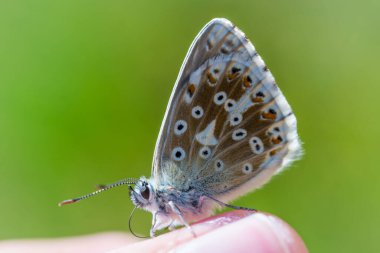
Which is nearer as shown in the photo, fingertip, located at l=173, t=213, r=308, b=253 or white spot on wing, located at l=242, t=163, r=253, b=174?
fingertip, located at l=173, t=213, r=308, b=253

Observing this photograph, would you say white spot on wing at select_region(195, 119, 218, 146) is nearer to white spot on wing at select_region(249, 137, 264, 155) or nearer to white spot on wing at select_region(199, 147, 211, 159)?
white spot on wing at select_region(199, 147, 211, 159)

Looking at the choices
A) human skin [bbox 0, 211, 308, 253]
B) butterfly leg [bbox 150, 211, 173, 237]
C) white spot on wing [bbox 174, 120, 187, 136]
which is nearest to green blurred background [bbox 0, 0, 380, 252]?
butterfly leg [bbox 150, 211, 173, 237]

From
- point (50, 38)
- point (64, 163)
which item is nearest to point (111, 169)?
point (64, 163)

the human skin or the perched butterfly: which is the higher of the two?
the perched butterfly

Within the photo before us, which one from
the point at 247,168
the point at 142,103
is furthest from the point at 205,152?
the point at 142,103

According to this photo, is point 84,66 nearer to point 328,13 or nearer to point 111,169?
point 111,169

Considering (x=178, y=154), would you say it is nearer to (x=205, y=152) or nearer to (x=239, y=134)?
(x=205, y=152)

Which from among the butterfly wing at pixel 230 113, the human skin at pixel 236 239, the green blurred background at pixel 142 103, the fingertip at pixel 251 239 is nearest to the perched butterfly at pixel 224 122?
the butterfly wing at pixel 230 113

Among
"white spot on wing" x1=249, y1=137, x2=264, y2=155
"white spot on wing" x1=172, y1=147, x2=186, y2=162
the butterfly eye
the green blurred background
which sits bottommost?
"white spot on wing" x1=249, y1=137, x2=264, y2=155

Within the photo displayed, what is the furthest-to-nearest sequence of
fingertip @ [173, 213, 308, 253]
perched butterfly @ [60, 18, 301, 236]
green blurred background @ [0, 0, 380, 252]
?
1. green blurred background @ [0, 0, 380, 252]
2. perched butterfly @ [60, 18, 301, 236]
3. fingertip @ [173, 213, 308, 253]
